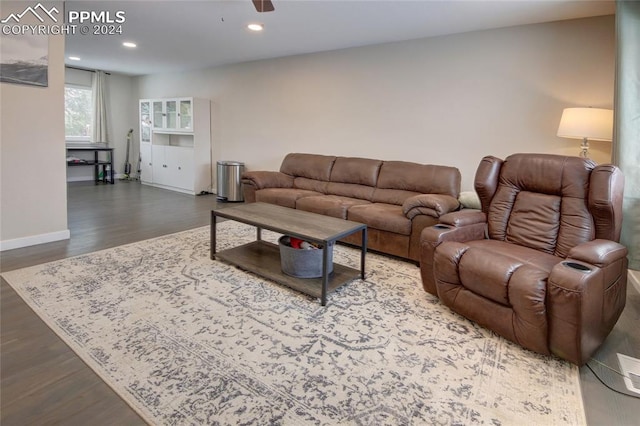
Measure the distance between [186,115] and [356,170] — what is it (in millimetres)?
3945

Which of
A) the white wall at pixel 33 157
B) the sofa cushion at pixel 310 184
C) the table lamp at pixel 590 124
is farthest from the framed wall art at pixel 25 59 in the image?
the table lamp at pixel 590 124

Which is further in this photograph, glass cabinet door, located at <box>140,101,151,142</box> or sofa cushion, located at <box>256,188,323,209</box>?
glass cabinet door, located at <box>140,101,151,142</box>

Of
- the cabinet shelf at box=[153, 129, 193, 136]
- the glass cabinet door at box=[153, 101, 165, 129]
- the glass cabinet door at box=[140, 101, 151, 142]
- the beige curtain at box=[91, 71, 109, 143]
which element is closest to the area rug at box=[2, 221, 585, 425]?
the cabinet shelf at box=[153, 129, 193, 136]

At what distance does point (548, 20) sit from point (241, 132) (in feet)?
15.5

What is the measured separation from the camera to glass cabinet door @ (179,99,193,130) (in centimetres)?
679

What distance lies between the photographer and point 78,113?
791 centimetres

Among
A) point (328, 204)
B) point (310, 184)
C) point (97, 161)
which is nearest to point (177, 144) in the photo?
point (97, 161)

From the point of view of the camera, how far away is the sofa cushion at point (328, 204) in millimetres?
3968

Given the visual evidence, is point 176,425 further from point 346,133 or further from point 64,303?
point 346,133

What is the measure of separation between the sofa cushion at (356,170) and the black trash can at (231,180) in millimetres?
2117

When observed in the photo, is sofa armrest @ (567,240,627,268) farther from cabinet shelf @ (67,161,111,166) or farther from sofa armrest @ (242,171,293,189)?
cabinet shelf @ (67,161,111,166)

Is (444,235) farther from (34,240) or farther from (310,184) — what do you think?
(34,240)

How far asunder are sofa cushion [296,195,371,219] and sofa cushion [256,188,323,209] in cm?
11

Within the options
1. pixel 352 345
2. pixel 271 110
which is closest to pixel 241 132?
pixel 271 110
